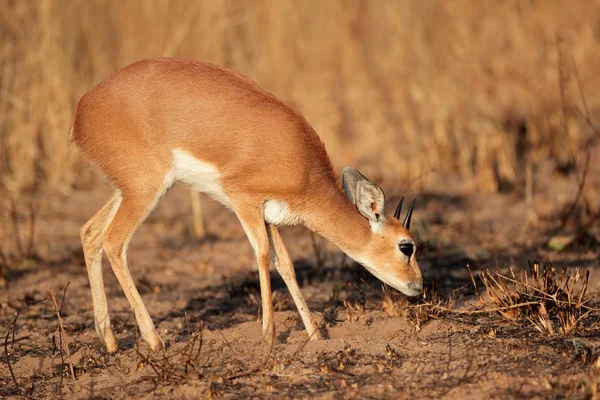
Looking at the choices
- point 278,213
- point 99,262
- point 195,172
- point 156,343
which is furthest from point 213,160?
point 156,343

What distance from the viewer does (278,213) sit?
5.87m

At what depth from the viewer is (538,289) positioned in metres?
5.32

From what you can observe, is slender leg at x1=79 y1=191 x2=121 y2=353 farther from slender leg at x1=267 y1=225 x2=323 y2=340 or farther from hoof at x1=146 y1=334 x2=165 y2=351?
slender leg at x1=267 y1=225 x2=323 y2=340

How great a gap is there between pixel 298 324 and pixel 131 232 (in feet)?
4.74

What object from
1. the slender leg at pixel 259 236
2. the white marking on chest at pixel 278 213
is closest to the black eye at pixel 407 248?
the white marking on chest at pixel 278 213

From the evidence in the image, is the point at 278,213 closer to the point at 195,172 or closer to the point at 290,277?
the point at 290,277

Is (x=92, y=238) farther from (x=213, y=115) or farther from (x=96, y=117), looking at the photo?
(x=213, y=115)

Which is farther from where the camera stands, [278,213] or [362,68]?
[362,68]

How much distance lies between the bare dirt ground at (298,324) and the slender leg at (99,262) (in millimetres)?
131

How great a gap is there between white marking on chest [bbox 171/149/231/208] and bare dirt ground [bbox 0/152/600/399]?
1.02m

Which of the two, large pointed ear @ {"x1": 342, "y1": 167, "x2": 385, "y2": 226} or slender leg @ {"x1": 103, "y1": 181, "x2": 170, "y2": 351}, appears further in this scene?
large pointed ear @ {"x1": 342, "y1": 167, "x2": 385, "y2": 226}

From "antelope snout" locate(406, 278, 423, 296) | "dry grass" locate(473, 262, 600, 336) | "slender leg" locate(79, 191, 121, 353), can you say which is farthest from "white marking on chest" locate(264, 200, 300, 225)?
"dry grass" locate(473, 262, 600, 336)

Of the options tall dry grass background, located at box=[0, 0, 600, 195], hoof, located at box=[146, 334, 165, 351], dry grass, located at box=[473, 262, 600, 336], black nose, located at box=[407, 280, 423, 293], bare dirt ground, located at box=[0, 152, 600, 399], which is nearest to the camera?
bare dirt ground, located at box=[0, 152, 600, 399]

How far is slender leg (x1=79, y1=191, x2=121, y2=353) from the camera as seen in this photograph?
575 centimetres
